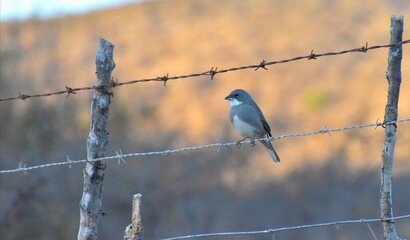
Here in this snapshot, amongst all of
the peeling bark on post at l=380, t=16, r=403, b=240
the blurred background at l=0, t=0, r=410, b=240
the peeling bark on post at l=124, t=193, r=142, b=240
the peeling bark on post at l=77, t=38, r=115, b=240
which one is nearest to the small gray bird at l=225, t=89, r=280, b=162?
the peeling bark on post at l=77, t=38, r=115, b=240

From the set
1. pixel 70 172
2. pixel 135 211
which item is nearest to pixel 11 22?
pixel 70 172

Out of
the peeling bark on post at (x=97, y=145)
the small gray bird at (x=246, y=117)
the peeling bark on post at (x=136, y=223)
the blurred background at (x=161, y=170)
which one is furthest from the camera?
the blurred background at (x=161, y=170)

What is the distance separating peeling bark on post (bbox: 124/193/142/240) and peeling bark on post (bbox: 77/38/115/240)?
1.21ft

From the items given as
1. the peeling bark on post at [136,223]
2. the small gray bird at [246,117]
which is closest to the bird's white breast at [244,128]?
the small gray bird at [246,117]

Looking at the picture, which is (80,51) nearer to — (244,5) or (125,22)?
(125,22)

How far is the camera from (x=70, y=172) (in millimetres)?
14680

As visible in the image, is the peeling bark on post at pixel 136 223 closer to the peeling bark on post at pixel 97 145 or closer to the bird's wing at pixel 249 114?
the peeling bark on post at pixel 97 145

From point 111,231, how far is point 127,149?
3.24m

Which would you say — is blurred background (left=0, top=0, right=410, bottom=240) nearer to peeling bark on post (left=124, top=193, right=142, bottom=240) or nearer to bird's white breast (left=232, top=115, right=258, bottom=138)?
bird's white breast (left=232, top=115, right=258, bottom=138)

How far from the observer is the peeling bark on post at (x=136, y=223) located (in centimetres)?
544

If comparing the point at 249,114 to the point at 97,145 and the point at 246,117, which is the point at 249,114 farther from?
Result: the point at 97,145

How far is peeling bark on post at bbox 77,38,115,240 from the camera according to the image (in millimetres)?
5770

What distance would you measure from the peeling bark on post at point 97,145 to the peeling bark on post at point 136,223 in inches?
14.5

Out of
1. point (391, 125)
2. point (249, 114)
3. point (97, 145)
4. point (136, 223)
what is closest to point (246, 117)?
point (249, 114)
